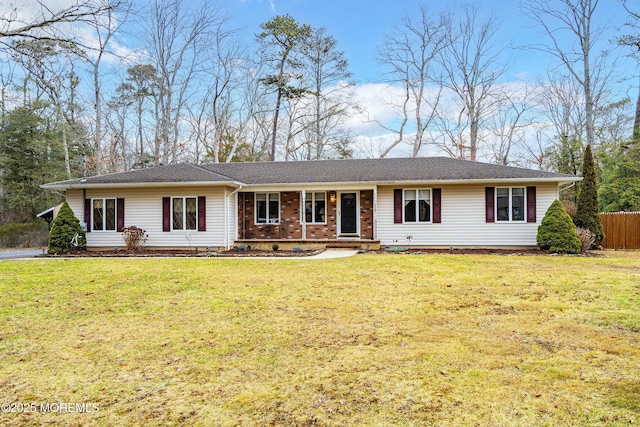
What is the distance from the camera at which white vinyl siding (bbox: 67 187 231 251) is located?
1476 centimetres

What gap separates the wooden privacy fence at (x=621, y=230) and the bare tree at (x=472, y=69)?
11341 millimetres

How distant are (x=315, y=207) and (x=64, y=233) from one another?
950cm

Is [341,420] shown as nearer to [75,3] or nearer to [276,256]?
[276,256]

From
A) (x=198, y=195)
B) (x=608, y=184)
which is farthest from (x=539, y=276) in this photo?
(x=608, y=184)

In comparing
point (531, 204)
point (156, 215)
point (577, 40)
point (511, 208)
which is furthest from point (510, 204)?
point (577, 40)

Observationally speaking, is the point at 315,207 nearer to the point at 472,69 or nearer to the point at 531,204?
the point at 531,204

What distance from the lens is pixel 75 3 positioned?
9648 mm

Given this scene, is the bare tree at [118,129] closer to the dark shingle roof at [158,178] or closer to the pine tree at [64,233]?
the dark shingle roof at [158,178]

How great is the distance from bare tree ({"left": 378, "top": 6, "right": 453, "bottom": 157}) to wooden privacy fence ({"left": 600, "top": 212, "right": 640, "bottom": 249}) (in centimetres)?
1324

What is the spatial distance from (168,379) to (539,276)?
772 centimetres

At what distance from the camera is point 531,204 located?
46.0 ft

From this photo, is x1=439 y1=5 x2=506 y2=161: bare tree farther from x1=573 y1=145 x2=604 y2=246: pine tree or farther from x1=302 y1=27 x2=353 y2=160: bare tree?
x1=573 y1=145 x2=604 y2=246: pine tree

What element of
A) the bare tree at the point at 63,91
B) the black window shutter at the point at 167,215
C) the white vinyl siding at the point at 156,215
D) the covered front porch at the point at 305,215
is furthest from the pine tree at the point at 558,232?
the bare tree at the point at 63,91

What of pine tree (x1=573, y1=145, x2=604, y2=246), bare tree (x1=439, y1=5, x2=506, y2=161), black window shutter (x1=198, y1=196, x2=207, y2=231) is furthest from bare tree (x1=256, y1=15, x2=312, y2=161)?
pine tree (x1=573, y1=145, x2=604, y2=246)
